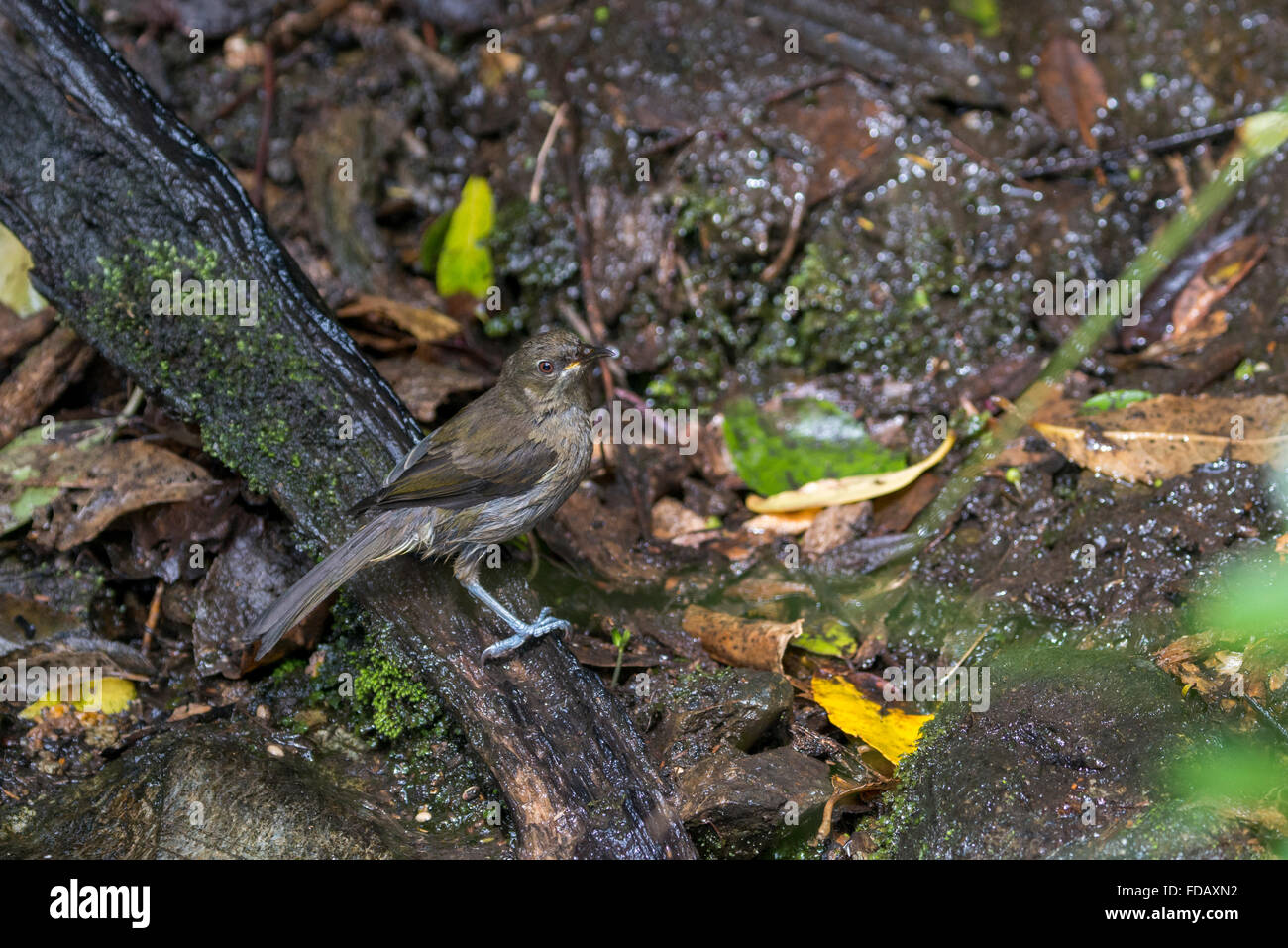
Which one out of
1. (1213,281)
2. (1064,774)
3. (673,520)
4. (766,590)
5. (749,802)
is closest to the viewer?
(1064,774)

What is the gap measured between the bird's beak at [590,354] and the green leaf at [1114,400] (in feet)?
8.22

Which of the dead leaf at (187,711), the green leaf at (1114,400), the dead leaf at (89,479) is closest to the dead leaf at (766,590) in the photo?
the green leaf at (1114,400)

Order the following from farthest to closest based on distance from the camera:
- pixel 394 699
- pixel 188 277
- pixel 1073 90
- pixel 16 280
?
pixel 1073 90 → pixel 16 280 → pixel 188 277 → pixel 394 699

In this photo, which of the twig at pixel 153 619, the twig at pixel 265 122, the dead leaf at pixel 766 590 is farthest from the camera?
the twig at pixel 265 122

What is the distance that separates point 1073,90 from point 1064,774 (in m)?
4.54

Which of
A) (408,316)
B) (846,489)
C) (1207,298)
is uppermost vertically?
(1207,298)

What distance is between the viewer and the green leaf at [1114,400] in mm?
5387

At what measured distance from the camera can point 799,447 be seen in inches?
235

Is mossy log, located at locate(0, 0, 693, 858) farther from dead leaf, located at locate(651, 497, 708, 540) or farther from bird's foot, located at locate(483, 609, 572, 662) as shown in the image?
dead leaf, located at locate(651, 497, 708, 540)

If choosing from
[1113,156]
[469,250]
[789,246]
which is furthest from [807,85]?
[469,250]

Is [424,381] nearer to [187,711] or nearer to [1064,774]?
[187,711]

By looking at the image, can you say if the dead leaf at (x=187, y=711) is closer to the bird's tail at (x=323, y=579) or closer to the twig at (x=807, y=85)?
the bird's tail at (x=323, y=579)

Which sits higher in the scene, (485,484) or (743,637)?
(485,484)
